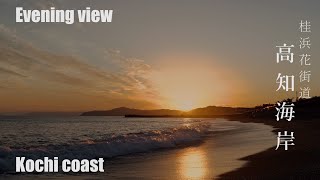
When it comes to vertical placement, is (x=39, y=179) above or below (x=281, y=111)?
below

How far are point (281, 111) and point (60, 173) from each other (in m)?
12.5

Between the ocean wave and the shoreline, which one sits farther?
the ocean wave

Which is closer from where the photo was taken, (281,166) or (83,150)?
(281,166)

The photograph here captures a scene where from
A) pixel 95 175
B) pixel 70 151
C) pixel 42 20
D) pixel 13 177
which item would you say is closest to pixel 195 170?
pixel 95 175

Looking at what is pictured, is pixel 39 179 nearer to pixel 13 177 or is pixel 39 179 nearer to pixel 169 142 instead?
pixel 13 177

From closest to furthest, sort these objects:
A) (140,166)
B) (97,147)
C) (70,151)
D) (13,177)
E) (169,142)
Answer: (13,177), (140,166), (70,151), (97,147), (169,142)

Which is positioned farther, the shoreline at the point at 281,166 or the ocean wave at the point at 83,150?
the ocean wave at the point at 83,150

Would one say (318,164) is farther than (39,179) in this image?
Yes

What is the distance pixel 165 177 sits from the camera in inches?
544

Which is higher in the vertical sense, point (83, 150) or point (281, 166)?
point (281, 166)

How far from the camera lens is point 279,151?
830 inches

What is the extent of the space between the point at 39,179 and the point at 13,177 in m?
1.20

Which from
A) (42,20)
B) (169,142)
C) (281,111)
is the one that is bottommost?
(169,142)

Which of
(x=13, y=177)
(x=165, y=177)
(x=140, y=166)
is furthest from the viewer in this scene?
(x=140, y=166)
